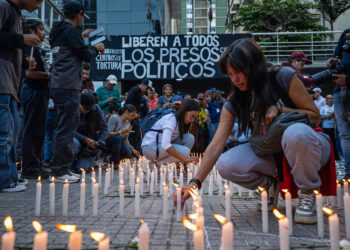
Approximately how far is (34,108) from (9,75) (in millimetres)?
1267

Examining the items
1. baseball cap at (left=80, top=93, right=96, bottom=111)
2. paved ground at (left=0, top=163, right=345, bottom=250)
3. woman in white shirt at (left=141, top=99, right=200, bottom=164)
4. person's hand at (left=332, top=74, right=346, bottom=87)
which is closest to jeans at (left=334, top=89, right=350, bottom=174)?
person's hand at (left=332, top=74, right=346, bottom=87)

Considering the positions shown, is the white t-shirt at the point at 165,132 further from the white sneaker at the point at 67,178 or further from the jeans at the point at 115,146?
the jeans at the point at 115,146

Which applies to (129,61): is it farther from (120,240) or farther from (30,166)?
(120,240)

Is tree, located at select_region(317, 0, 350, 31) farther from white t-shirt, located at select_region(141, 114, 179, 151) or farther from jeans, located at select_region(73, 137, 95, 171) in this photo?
jeans, located at select_region(73, 137, 95, 171)

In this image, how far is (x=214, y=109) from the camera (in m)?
11.3

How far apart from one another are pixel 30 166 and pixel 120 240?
12.1ft

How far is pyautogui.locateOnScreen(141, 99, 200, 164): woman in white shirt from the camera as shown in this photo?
576 centimetres

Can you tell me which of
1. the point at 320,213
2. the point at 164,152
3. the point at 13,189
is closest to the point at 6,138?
the point at 13,189

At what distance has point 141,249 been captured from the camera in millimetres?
1128

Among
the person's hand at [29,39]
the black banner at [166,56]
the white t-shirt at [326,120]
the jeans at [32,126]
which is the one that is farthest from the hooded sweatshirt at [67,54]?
the black banner at [166,56]

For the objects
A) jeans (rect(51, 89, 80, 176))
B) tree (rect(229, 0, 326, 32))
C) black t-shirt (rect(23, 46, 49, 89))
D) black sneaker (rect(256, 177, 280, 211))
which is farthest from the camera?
tree (rect(229, 0, 326, 32))

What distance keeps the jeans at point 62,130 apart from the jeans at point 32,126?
0.42 meters

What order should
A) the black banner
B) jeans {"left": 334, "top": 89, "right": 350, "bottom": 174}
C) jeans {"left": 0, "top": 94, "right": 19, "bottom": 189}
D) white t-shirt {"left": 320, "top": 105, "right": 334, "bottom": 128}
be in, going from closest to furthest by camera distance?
jeans {"left": 0, "top": 94, "right": 19, "bottom": 189}, jeans {"left": 334, "top": 89, "right": 350, "bottom": 174}, white t-shirt {"left": 320, "top": 105, "right": 334, "bottom": 128}, the black banner

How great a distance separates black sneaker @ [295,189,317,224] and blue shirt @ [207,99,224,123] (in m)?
8.38
